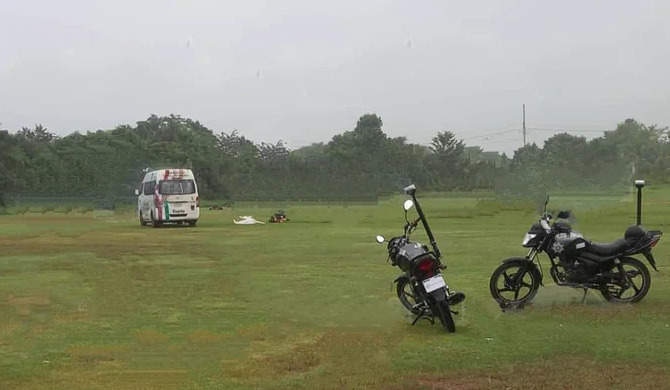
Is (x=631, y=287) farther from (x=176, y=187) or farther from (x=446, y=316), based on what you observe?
(x=176, y=187)

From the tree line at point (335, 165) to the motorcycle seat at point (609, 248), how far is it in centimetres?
1515

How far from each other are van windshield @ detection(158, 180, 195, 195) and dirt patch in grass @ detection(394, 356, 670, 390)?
73.9ft

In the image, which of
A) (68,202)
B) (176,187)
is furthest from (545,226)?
(68,202)

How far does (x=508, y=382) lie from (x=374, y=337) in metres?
1.95

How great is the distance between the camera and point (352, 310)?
8.64 meters

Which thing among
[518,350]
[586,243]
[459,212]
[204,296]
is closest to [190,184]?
[459,212]

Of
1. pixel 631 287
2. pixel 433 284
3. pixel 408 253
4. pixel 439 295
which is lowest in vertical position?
pixel 631 287

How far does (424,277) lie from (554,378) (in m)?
2.06

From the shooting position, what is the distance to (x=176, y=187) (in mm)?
27219

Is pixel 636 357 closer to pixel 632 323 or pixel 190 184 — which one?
pixel 632 323

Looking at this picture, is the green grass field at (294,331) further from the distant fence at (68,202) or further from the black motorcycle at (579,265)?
the distant fence at (68,202)

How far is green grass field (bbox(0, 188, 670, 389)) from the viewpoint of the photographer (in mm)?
5637

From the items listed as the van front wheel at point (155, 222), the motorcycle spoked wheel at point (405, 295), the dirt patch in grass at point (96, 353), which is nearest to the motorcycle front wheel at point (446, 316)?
the motorcycle spoked wheel at point (405, 295)

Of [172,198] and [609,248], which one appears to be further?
[172,198]
